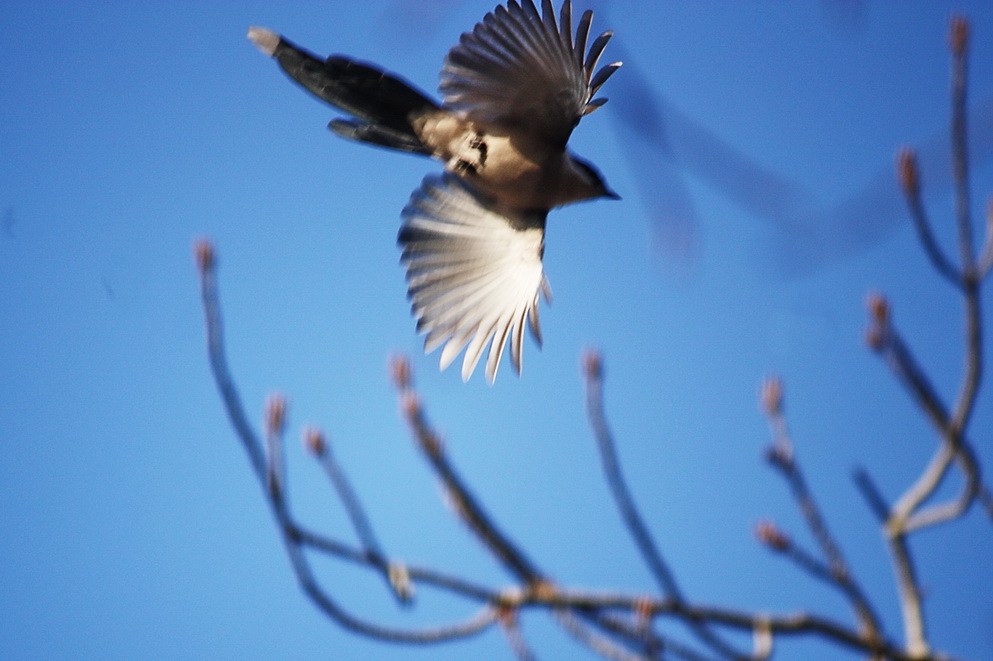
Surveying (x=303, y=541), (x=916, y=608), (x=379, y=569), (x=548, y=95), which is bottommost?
(x=916, y=608)

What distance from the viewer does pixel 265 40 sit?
6.77ft

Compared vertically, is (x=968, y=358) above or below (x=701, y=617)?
above

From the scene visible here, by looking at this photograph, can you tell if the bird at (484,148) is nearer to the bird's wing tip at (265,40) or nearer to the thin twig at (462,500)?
the bird's wing tip at (265,40)

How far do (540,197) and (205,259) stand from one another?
0.90 metres

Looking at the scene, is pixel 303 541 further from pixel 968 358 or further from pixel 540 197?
pixel 968 358

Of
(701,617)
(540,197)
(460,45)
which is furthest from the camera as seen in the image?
(540,197)

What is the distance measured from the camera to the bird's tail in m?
2.08

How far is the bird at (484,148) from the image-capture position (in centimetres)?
200

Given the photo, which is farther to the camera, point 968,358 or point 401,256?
point 401,256

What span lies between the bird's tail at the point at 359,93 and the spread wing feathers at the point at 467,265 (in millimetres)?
221

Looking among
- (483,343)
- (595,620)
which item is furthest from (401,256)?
(595,620)

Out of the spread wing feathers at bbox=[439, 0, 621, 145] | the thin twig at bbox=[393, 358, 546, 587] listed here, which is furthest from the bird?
the thin twig at bbox=[393, 358, 546, 587]

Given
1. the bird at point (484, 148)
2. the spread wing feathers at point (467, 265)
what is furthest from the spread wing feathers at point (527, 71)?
the spread wing feathers at point (467, 265)

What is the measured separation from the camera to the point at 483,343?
235cm
